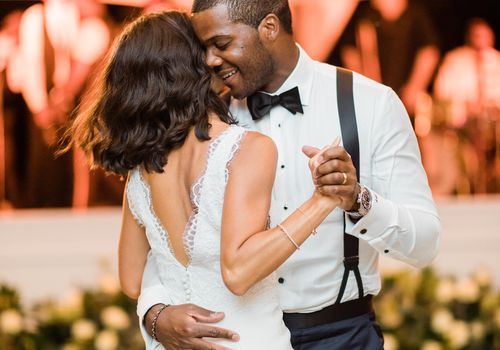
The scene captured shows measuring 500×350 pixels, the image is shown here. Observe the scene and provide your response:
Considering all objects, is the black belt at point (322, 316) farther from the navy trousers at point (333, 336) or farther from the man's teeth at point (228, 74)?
the man's teeth at point (228, 74)

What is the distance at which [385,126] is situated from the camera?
9.53ft

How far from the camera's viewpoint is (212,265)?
8.41 ft

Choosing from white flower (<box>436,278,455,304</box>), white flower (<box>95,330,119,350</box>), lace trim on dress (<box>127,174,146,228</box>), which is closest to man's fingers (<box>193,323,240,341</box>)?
lace trim on dress (<box>127,174,146,228</box>)

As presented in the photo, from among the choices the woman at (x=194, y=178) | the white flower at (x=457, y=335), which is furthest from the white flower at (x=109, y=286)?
the woman at (x=194, y=178)

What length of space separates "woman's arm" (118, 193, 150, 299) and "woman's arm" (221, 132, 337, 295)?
510 millimetres

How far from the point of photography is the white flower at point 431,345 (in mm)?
4410

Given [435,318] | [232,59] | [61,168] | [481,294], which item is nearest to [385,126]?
[232,59]

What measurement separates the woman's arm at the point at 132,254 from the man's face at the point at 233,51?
476 millimetres

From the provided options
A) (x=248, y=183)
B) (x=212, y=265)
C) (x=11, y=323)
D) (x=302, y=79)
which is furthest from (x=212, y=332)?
(x=11, y=323)

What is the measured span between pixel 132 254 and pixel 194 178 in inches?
18.7

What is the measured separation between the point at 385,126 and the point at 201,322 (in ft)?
2.71

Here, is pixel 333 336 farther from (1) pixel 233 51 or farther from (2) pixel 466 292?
(2) pixel 466 292

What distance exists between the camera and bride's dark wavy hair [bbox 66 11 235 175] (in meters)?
2.55

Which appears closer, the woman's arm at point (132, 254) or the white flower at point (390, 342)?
the woman's arm at point (132, 254)
